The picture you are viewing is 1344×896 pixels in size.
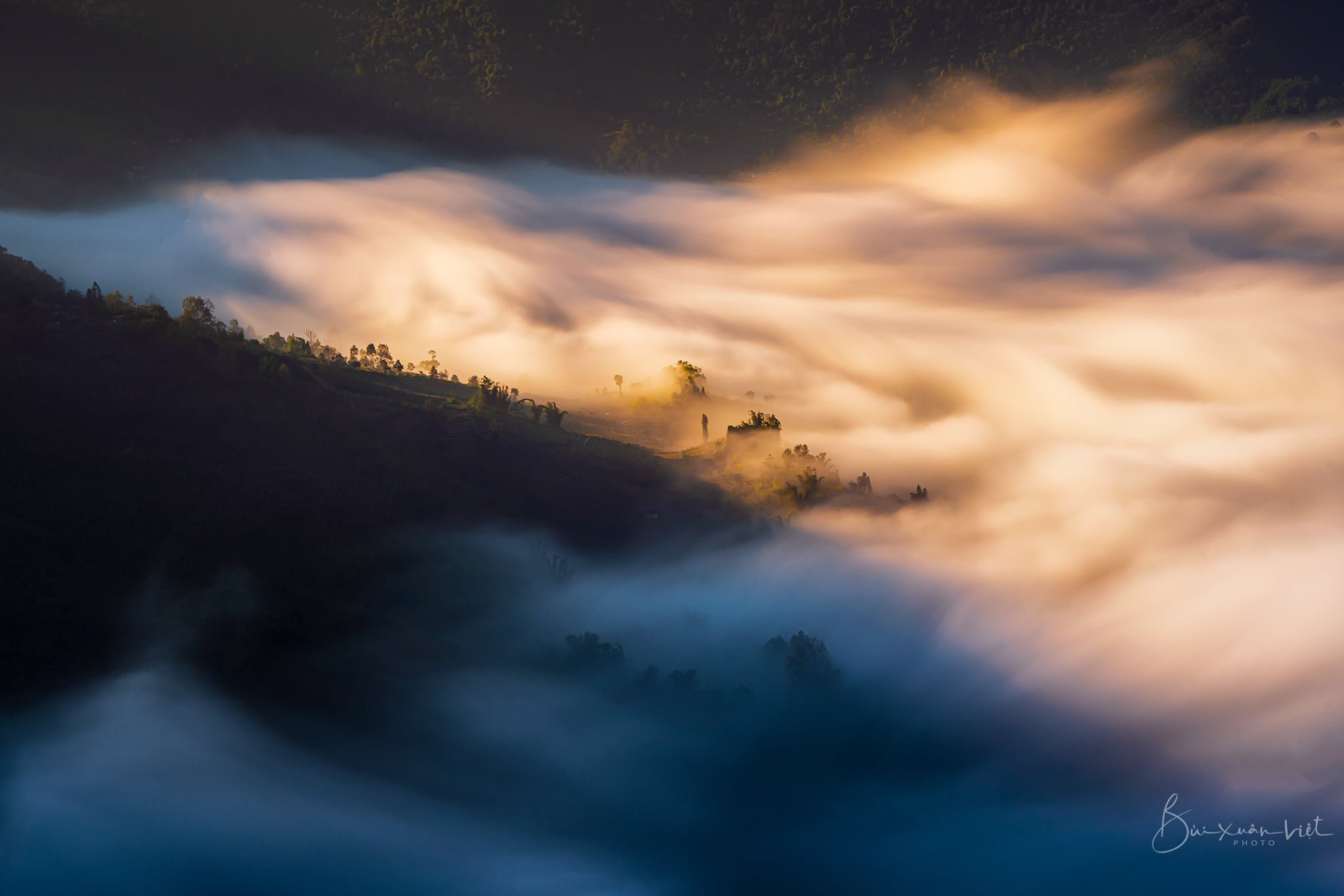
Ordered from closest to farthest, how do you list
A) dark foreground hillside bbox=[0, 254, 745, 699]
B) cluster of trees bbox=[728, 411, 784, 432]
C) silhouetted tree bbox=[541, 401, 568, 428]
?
dark foreground hillside bbox=[0, 254, 745, 699] → silhouetted tree bbox=[541, 401, 568, 428] → cluster of trees bbox=[728, 411, 784, 432]

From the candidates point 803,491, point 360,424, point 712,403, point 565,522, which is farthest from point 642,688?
point 712,403

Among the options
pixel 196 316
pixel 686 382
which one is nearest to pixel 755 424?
pixel 686 382

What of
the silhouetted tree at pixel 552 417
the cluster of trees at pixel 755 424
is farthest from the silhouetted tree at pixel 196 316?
the cluster of trees at pixel 755 424

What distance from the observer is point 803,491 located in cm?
13275

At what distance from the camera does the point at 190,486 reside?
77312 mm

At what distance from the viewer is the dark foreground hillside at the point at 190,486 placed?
6975 centimetres

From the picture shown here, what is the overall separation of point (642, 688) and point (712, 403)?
69.8 meters

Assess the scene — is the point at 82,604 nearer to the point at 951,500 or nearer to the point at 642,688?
the point at 642,688

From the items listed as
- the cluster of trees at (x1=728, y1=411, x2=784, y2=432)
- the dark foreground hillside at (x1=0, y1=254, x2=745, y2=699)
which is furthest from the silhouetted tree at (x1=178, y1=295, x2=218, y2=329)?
the cluster of trees at (x1=728, y1=411, x2=784, y2=432)

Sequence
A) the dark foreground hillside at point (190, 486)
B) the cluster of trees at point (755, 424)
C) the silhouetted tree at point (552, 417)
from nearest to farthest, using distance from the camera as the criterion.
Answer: the dark foreground hillside at point (190, 486) < the silhouetted tree at point (552, 417) < the cluster of trees at point (755, 424)

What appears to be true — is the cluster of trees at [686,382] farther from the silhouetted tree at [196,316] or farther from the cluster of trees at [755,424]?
the silhouetted tree at [196,316]

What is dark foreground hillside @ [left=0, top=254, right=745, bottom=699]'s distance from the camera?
229 ft

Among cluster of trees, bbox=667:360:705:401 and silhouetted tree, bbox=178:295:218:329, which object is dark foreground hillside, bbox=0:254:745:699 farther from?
cluster of trees, bbox=667:360:705:401

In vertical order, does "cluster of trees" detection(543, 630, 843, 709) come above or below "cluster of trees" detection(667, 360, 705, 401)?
below
